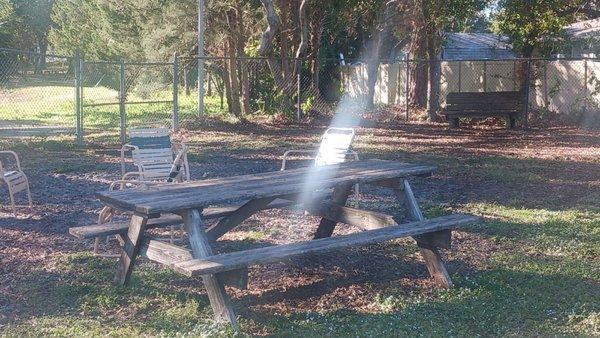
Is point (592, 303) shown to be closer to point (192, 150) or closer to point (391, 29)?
point (192, 150)

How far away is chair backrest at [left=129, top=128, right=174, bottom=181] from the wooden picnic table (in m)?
2.14

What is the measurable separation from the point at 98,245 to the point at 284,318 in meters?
2.49

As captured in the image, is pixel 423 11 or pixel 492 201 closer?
pixel 492 201

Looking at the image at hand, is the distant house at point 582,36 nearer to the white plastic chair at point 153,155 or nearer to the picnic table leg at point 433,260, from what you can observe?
the white plastic chair at point 153,155

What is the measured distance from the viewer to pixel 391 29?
2645cm

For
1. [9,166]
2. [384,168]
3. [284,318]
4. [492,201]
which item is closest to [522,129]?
[492,201]

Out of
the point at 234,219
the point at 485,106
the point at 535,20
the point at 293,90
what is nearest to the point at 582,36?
the point at 535,20

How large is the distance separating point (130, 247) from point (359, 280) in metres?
1.78

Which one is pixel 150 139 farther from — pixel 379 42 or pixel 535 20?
pixel 379 42

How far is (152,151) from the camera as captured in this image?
8766 millimetres

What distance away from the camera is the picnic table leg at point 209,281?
506cm

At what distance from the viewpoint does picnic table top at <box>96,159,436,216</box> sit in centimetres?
525

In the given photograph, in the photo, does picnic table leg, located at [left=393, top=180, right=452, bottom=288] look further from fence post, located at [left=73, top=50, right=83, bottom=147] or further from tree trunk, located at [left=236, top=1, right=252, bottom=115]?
tree trunk, located at [left=236, top=1, right=252, bottom=115]

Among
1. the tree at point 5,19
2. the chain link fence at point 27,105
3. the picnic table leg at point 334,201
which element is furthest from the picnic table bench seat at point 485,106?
→ the tree at point 5,19
